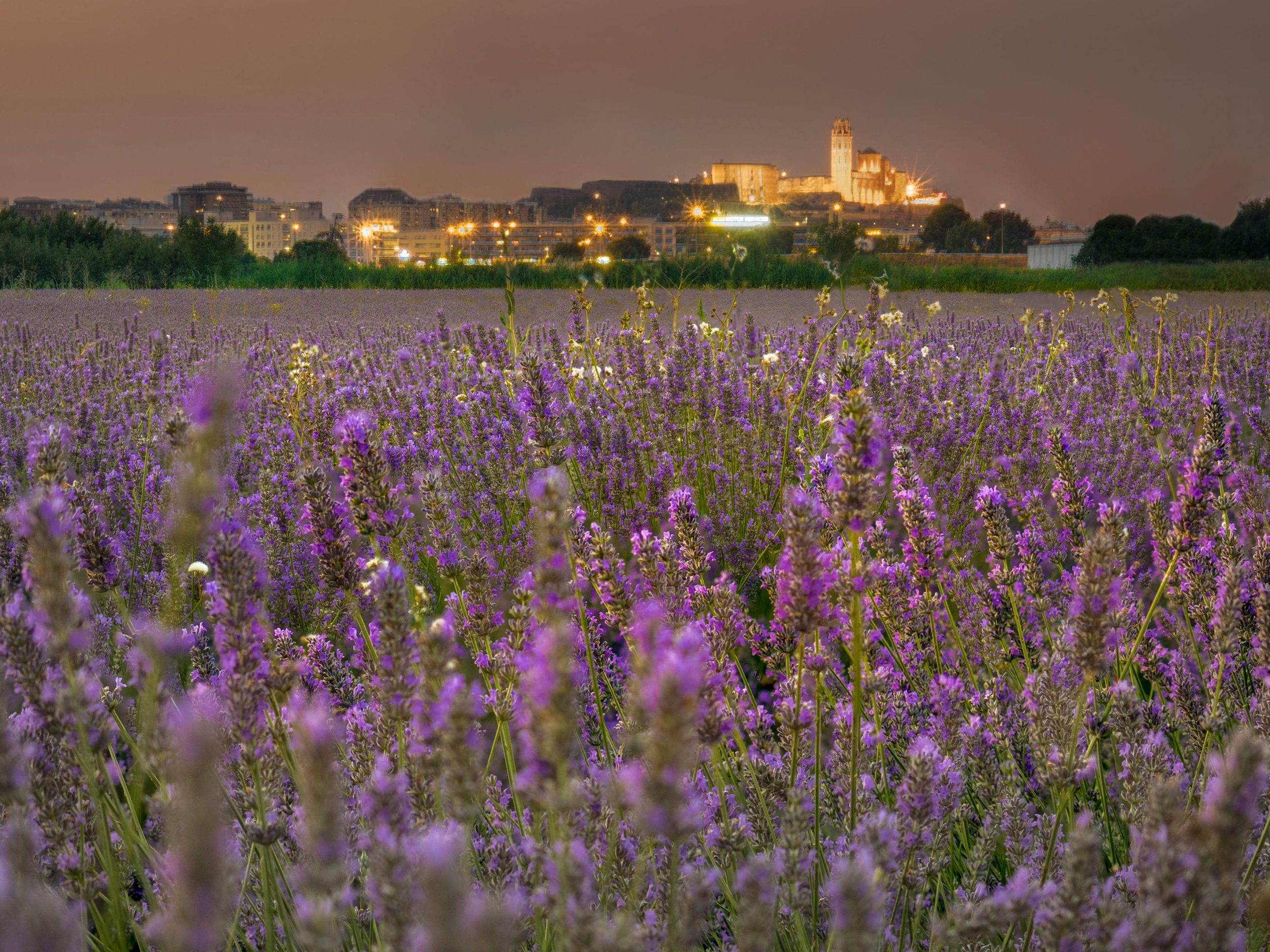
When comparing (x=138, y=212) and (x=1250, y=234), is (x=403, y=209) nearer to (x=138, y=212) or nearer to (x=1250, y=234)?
(x=138, y=212)

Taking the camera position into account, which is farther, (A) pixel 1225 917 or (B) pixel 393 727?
(B) pixel 393 727

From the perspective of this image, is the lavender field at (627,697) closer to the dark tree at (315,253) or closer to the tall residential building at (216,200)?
the dark tree at (315,253)

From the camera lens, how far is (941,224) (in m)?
54.6

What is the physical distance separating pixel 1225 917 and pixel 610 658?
5.88ft

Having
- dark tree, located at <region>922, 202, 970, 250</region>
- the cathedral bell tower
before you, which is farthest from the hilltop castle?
dark tree, located at <region>922, 202, 970, 250</region>

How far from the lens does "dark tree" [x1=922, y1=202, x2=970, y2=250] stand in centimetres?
5316

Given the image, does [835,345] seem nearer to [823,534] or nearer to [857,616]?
[823,534]

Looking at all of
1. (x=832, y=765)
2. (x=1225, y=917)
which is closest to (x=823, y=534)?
(x=832, y=765)

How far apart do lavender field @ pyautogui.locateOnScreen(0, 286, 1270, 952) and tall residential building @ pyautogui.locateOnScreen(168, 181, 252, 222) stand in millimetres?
134817

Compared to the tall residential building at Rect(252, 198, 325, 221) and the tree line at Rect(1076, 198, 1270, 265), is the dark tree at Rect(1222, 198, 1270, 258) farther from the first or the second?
the tall residential building at Rect(252, 198, 325, 221)

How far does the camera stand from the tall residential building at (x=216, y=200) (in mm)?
127188

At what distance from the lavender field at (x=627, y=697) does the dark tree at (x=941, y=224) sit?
172 ft

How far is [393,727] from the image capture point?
1310mm

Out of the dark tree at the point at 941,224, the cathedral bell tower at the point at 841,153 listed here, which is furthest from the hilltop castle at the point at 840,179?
the dark tree at the point at 941,224
